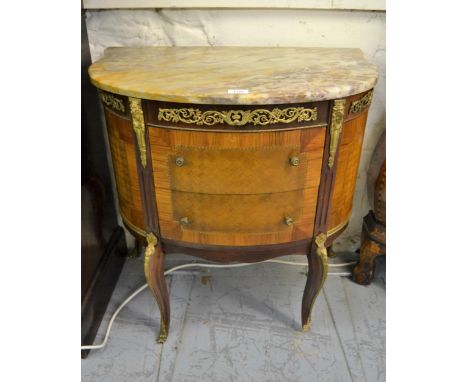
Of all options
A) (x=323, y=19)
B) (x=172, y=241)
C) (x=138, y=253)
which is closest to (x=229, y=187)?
(x=172, y=241)

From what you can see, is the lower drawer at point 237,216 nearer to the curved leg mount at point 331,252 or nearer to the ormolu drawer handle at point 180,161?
the ormolu drawer handle at point 180,161

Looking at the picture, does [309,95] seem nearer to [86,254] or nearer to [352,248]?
[86,254]

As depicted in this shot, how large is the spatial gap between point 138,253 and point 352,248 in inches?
41.5

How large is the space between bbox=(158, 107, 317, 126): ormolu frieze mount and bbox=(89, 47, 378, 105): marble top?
0.15ft

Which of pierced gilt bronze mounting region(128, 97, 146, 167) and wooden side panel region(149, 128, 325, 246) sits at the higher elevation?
pierced gilt bronze mounting region(128, 97, 146, 167)

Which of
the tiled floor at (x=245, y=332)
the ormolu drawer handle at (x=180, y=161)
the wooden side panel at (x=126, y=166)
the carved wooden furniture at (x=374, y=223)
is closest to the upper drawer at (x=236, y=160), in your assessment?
the ormolu drawer handle at (x=180, y=161)

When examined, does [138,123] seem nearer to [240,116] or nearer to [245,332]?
[240,116]

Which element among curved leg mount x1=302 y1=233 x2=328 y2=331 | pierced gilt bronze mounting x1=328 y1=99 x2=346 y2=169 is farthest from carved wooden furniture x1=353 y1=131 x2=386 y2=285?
pierced gilt bronze mounting x1=328 y1=99 x2=346 y2=169

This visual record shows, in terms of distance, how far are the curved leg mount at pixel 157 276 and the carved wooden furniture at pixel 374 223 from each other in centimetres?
86

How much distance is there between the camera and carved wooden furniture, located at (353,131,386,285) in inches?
64.0

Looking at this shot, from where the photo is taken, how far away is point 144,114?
1.10m

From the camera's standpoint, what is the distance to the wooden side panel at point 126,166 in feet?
3.94

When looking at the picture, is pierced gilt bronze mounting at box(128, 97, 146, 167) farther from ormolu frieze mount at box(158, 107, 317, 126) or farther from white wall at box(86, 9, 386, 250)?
white wall at box(86, 9, 386, 250)

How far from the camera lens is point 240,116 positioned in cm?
105
